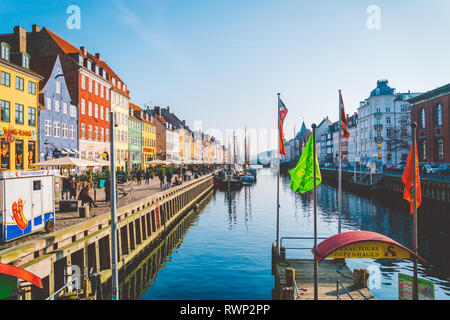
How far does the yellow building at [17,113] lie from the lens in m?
31.0

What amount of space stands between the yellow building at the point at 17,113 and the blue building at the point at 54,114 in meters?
1.69

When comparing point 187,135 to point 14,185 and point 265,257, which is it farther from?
point 14,185

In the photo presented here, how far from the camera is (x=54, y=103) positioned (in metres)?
40.4

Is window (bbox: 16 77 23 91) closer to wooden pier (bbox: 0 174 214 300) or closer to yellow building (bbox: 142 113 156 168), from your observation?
wooden pier (bbox: 0 174 214 300)

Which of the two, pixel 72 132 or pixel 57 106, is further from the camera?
pixel 72 132

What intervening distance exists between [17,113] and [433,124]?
6084 cm

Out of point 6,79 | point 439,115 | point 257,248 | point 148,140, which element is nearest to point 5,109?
point 6,79

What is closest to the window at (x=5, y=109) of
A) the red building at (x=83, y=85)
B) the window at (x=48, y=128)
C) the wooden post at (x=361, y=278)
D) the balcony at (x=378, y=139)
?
the window at (x=48, y=128)

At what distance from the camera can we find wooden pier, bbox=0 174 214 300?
11281 mm

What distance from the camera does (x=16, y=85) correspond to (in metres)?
33.1

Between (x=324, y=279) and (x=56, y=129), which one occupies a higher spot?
(x=56, y=129)

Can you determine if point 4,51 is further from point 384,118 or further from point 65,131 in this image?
point 384,118

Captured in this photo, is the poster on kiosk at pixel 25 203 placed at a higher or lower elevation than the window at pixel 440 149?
lower

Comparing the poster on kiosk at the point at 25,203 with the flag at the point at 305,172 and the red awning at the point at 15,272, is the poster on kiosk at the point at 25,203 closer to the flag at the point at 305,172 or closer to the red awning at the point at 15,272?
the red awning at the point at 15,272
